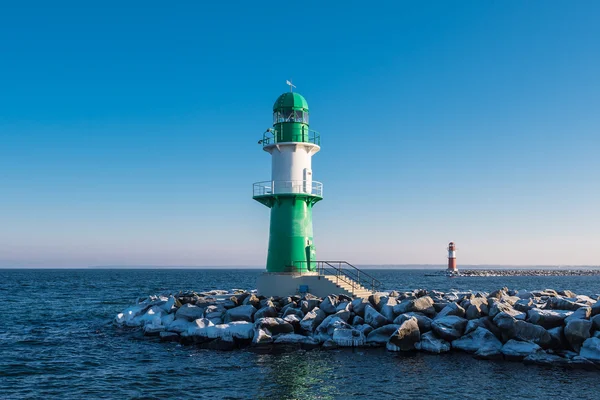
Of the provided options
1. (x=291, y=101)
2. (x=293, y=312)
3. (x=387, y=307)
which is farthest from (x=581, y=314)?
(x=291, y=101)

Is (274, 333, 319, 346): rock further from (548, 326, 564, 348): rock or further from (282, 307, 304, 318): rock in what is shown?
(548, 326, 564, 348): rock

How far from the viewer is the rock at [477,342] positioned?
52.9 ft

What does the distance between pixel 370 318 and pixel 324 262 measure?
6360 millimetres

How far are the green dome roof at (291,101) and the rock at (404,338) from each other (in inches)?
487

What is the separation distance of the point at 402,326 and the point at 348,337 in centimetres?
192

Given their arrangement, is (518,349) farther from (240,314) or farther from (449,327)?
(240,314)

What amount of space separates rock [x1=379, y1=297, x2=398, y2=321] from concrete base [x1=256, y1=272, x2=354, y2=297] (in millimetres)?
3401

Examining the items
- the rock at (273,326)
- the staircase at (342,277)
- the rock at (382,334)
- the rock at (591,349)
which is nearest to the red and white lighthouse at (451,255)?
the staircase at (342,277)

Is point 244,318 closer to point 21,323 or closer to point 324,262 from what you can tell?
point 324,262

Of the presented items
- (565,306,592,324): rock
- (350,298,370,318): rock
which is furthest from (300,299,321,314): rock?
(565,306,592,324): rock

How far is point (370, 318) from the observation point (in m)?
18.4

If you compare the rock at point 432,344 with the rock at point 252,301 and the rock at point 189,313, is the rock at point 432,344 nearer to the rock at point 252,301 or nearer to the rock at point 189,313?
the rock at point 252,301

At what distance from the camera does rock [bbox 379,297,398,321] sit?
1859cm

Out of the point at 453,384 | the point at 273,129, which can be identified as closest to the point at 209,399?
the point at 453,384
